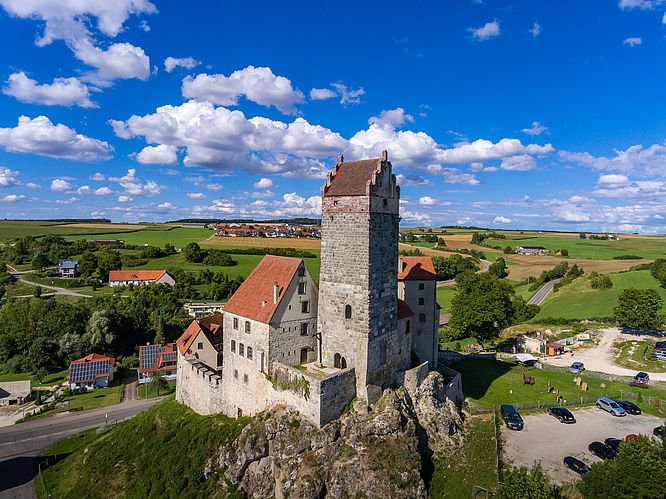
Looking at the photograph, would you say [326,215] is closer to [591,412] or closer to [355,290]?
[355,290]

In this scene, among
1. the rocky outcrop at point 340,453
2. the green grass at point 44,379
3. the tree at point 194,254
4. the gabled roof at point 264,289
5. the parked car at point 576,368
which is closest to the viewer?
the rocky outcrop at point 340,453

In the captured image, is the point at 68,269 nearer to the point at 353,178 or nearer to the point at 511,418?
the point at 353,178

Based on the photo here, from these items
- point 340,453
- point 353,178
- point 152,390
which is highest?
point 353,178

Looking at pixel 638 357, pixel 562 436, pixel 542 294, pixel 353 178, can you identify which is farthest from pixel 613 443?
pixel 542 294

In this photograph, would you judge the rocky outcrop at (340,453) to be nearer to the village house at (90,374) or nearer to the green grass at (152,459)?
the green grass at (152,459)

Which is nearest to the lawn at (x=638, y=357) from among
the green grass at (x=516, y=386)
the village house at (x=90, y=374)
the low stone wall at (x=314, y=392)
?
the green grass at (x=516, y=386)

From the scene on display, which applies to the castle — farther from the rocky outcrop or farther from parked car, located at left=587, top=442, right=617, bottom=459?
parked car, located at left=587, top=442, right=617, bottom=459
